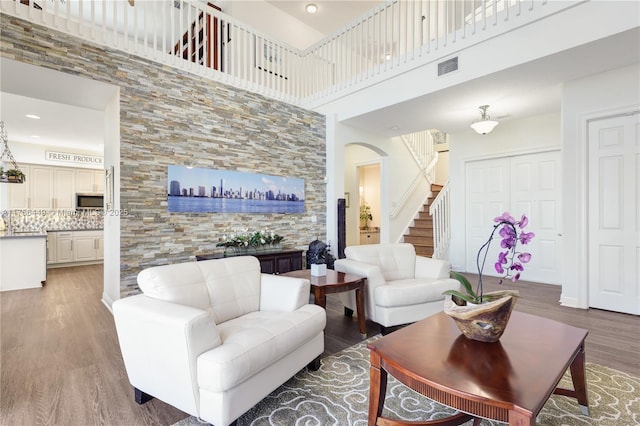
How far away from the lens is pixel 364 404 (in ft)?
6.16

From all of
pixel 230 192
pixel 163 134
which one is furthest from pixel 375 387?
pixel 163 134

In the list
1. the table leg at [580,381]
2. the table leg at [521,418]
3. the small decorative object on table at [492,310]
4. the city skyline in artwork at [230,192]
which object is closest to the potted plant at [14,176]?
the city skyline in artwork at [230,192]

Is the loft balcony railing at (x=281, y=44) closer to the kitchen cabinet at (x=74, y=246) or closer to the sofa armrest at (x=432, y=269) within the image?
the sofa armrest at (x=432, y=269)

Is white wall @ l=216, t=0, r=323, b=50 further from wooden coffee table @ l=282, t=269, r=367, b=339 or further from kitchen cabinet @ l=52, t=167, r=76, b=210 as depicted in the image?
kitchen cabinet @ l=52, t=167, r=76, b=210

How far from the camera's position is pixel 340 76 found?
18.0 ft

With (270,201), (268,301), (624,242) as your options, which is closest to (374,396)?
(268,301)

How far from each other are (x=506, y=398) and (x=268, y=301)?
1.67 m

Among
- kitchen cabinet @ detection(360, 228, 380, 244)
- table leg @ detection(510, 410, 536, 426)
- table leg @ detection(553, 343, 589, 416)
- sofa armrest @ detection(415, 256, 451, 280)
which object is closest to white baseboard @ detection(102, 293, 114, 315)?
sofa armrest @ detection(415, 256, 451, 280)

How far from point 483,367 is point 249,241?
3.39 metres

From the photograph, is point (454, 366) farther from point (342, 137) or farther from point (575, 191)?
point (342, 137)

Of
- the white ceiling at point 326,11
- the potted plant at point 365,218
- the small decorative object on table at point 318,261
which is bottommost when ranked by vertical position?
the small decorative object on table at point 318,261

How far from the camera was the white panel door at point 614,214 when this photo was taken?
3.53 m

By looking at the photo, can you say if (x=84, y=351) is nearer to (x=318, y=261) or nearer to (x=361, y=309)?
(x=318, y=261)

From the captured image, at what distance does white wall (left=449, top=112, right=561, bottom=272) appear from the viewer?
16.8 feet
